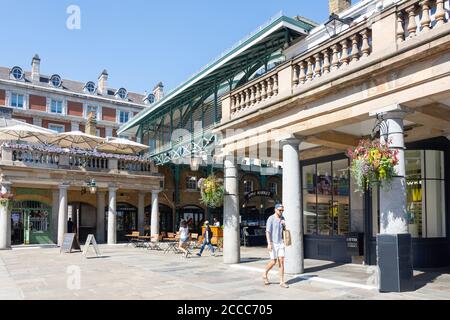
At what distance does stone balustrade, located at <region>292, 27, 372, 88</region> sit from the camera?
8.97 metres

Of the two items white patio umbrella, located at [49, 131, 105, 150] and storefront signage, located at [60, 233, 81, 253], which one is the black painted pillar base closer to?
storefront signage, located at [60, 233, 81, 253]

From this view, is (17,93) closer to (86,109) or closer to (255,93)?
(86,109)

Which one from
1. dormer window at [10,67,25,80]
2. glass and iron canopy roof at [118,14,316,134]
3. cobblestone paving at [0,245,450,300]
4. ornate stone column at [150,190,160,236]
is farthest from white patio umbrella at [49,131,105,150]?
dormer window at [10,67,25,80]

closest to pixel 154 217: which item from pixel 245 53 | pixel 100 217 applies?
pixel 100 217

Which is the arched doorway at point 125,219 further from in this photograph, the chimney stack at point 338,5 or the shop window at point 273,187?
the chimney stack at point 338,5

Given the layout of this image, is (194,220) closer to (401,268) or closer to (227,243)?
(227,243)

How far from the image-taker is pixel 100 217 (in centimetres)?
2756

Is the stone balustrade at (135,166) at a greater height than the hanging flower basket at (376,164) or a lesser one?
greater

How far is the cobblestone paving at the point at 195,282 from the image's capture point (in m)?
8.27

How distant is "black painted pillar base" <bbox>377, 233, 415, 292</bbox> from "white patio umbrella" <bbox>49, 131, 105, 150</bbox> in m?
21.0

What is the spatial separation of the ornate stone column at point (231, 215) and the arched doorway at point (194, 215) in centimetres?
1902

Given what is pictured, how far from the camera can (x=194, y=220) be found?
33156 mm

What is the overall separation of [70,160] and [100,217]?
437cm

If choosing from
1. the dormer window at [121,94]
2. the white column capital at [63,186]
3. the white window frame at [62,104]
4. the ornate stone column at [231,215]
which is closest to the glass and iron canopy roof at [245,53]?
the ornate stone column at [231,215]
